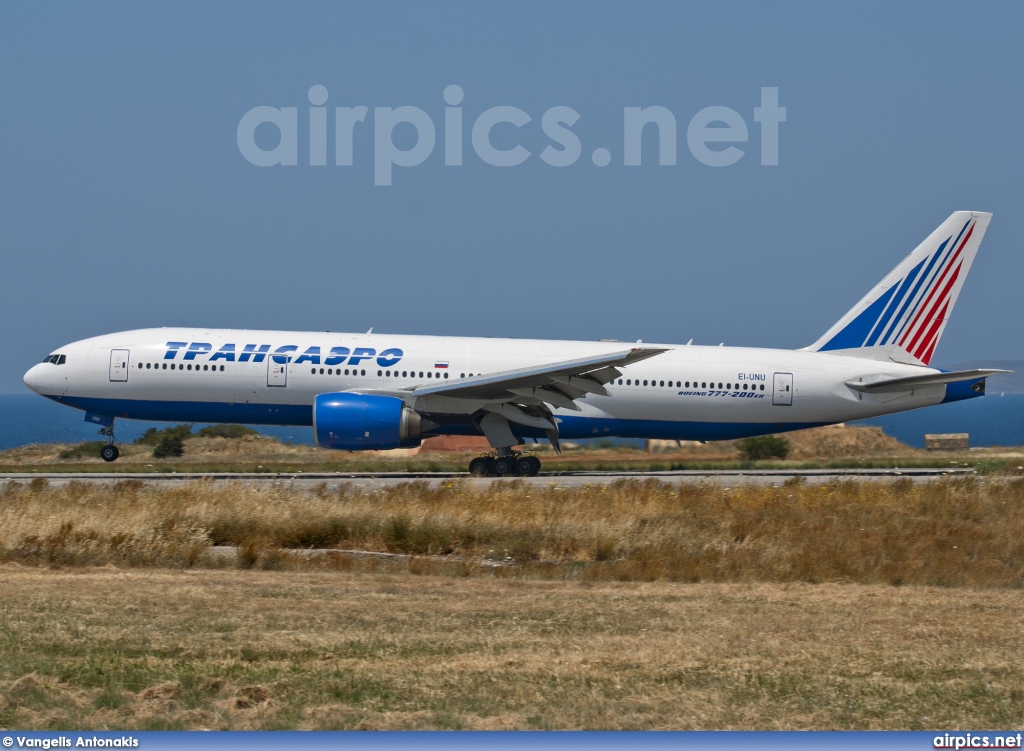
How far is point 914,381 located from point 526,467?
9947 millimetres

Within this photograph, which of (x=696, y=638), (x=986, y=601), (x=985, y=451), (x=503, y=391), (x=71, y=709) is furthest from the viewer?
(x=985, y=451)

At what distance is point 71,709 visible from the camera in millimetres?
7887

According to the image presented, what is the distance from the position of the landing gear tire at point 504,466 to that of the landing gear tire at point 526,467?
216 millimetres

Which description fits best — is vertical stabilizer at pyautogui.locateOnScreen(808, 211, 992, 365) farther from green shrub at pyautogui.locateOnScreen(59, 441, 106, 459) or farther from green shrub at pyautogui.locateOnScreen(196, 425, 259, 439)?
green shrub at pyautogui.locateOnScreen(196, 425, 259, 439)

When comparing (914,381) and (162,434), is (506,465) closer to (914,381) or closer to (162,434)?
(914,381)

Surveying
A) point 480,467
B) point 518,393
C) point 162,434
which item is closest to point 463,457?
point 480,467

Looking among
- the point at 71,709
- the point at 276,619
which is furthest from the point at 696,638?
the point at 71,709

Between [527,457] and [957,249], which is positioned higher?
[957,249]

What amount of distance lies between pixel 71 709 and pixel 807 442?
130ft

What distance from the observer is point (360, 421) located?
88.1ft

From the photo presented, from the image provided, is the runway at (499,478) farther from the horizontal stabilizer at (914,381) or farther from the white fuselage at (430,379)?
the horizontal stabilizer at (914,381)

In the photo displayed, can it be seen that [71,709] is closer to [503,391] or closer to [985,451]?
[503,391]

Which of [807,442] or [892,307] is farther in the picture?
[807,442]

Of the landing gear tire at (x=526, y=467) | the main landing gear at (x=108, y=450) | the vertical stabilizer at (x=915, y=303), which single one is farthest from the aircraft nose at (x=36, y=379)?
the vertical stabilizer at (x=915, y=303)
